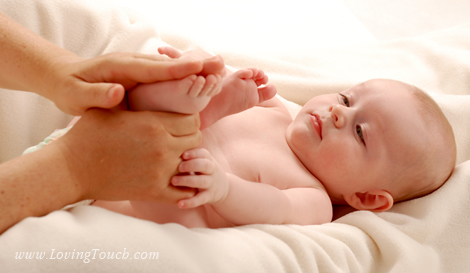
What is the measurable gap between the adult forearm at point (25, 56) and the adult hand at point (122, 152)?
0.64 ft

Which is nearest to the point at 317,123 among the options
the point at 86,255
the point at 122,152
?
the point at 122,152

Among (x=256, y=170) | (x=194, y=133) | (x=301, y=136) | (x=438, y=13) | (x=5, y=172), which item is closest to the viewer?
(x=5, y=172)

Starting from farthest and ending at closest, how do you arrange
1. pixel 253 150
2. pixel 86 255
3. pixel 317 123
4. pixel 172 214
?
1. pixel 317 123
2. pixel 253 150
3. pixel 172 214
4. pixel 86 255

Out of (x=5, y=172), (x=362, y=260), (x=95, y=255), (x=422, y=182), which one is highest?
(x=5, y=172)

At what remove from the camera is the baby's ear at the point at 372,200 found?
1.22 metres

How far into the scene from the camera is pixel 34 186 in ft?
2.35

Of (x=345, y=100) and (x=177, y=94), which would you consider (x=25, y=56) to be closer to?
(x=177, y=94)

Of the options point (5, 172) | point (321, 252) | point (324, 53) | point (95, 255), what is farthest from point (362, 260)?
point (324, 53)

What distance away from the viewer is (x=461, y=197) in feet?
3.89

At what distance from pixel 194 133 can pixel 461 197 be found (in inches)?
33.4

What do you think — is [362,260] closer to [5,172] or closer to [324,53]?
[5,172]

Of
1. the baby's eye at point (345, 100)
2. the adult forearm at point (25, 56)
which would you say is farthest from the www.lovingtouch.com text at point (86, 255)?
the baby's eye at point (345, 100)

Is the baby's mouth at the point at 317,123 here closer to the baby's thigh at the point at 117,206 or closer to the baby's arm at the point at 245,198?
the baby's arm at the point at 245,198

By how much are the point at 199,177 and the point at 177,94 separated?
178mm
